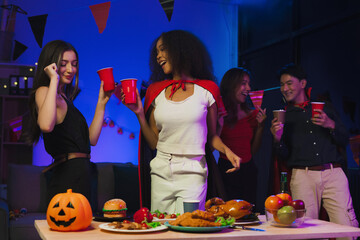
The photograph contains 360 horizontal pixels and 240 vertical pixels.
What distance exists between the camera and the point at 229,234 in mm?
1863

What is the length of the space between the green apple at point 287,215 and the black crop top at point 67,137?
1160mm

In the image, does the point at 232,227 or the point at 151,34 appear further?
the point at 151,34

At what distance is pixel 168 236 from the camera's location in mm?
1785

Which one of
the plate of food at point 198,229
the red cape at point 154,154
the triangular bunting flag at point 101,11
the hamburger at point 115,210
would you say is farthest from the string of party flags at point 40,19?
the plate of food at point 198,229

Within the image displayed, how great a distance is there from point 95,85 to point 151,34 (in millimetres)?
1322

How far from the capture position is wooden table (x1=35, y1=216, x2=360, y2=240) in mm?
1763

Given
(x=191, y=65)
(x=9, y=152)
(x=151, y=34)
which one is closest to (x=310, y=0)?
(x=151, y=34)

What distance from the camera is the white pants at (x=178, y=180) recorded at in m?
Result: 2.61

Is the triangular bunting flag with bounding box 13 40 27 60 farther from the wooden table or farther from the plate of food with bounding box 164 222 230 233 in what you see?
the plate of food with bounding box 164 222 230 233

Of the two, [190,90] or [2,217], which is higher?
[190,90]

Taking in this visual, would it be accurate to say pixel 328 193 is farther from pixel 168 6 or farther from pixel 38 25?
pixel 38 25

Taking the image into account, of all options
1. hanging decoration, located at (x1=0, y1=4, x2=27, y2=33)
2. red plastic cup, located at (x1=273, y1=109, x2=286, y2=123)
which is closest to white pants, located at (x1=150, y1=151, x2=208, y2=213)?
red plastic cup, located at (x1=273, y1=109, x2=286, y2=123)

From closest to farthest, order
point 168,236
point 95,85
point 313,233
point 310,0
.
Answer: point 168,236, point 313,233, point 310,0, point 95,85

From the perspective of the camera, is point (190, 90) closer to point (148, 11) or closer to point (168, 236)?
point (168, 236)
